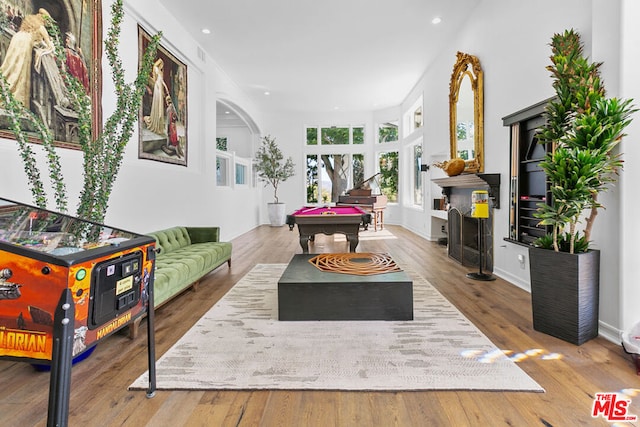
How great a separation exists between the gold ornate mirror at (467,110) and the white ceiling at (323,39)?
75cm

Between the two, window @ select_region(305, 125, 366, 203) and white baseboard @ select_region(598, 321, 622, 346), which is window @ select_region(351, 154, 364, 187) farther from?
white baseboard @ select_region(598, 321, 622, 346)

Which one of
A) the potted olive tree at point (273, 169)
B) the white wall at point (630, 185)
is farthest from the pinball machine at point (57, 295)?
the potted olive tree at point (273, 169)

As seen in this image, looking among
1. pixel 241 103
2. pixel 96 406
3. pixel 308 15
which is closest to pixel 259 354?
pixel 96 406

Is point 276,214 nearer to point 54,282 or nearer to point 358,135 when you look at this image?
point 358,135

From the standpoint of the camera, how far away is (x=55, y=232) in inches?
63.7

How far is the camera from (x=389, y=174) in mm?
11336

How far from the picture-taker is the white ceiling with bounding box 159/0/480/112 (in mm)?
4992

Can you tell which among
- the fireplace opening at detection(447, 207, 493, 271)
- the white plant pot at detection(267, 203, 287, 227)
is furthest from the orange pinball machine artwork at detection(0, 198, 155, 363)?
the white plant pot at detection(267, 203, 287, 227)

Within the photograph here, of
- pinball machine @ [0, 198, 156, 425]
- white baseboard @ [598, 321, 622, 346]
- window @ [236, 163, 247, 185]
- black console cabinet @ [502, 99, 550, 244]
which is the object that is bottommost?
white baseboard @ [598, 321, 622, 346]

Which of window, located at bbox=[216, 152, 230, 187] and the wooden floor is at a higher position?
window, located at bbox=[216, 152, 230, 187]

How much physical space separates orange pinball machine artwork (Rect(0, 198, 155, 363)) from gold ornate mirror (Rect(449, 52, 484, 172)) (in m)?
4.86

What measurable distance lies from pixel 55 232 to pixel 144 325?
5.63 feet

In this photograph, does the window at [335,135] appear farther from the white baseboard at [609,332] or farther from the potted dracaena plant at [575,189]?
the white baseboard at [609,332]

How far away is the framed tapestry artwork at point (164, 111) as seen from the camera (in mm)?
4582
